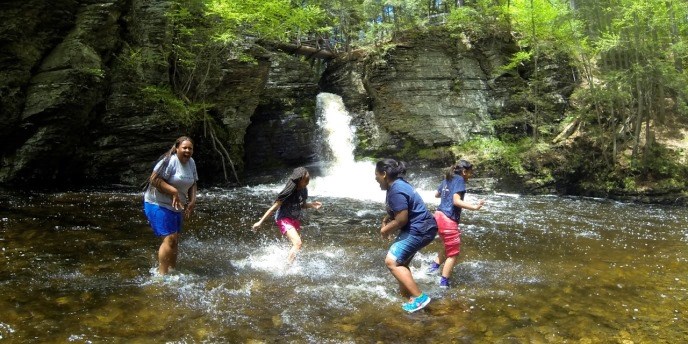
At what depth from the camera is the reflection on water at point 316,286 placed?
4305 millimetres

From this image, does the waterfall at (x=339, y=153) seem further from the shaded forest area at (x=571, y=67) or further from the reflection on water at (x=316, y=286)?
the reflection on water at (x=316, y=286)

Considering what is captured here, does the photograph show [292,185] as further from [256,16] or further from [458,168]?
[256,16]

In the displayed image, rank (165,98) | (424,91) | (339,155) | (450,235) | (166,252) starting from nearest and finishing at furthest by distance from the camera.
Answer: (166,252) < (450,235) < (165,98) < (339,155) < (424,91)

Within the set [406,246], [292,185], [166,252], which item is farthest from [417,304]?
[166,252]

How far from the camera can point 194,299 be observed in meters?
4.96

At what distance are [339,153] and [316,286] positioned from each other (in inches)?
624

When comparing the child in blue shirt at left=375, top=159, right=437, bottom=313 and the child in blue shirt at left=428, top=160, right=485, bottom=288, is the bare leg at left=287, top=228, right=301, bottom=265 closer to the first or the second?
the child in blue shirt at left=375, top=159, right=437, bottom=313

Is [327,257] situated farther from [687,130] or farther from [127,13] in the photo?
[687,130]

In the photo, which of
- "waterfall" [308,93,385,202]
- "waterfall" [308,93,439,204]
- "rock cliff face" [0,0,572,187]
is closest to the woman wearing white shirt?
"rock cliff face" [0,0,572,187]

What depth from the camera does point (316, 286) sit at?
5668 mm

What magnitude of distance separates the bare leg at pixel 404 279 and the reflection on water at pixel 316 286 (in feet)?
0.80

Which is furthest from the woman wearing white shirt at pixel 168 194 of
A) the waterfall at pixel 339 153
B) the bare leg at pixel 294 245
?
the waterfall at pixel 339 153

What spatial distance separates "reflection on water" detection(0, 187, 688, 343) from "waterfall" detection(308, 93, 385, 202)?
9164mm

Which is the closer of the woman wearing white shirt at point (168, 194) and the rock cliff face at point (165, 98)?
the woman wearing white shirt at point (168, 194)
